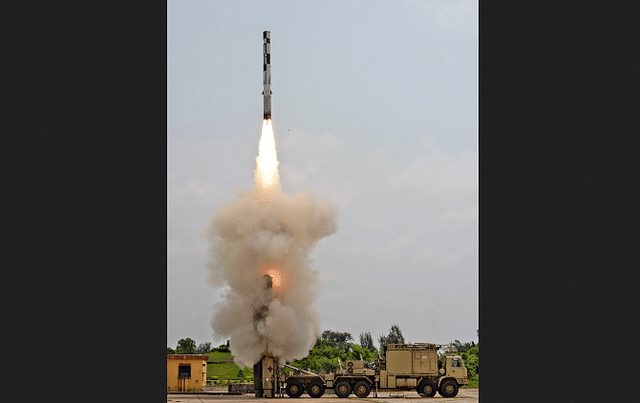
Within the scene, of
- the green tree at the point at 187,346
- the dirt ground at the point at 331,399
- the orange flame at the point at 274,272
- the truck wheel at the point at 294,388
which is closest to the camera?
the dirt ground at the point at 331,399

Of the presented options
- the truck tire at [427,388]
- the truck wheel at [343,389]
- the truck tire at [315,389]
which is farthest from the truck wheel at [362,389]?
the truck tire at [427,388]

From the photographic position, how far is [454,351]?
149ft

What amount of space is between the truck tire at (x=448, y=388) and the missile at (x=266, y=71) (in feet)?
63.0

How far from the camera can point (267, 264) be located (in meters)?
44.2

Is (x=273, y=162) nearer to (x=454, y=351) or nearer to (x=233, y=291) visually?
(x=233, y=291)

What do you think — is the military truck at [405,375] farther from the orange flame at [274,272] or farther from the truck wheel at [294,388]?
the orange flame at [274,272]

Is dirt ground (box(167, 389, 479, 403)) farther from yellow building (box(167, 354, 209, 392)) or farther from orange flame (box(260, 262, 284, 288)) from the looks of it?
orange flame (box(260, 262, 284, 288))

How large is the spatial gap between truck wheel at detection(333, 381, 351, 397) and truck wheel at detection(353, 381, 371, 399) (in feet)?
1.73

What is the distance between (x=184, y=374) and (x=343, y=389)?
12536 mm

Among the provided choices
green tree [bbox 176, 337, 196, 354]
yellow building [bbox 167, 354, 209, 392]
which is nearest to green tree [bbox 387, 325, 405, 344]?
green tree [bbox 176, 337, 196, 354]

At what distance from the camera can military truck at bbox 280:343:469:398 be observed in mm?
44031

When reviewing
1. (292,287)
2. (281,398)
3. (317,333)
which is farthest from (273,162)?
(281,398)

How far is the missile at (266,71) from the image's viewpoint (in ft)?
147

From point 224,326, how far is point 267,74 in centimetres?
1544
